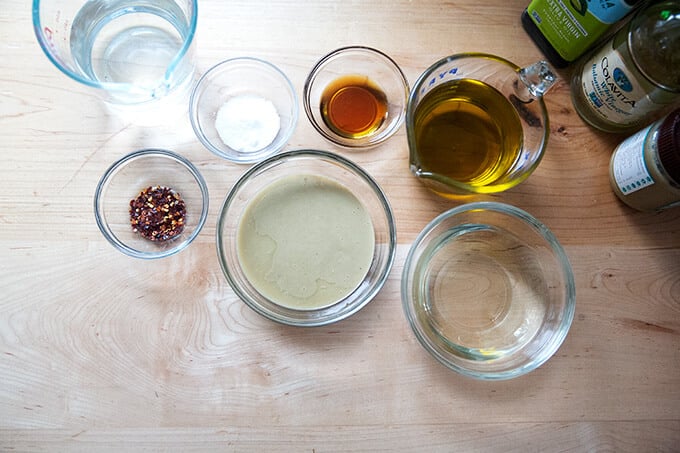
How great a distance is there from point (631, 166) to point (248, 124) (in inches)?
29.0

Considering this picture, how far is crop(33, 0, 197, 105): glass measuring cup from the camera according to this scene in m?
0.99

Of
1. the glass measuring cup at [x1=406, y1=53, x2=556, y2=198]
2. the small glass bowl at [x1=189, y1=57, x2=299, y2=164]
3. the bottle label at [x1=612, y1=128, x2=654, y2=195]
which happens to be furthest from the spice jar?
the small glass bowl at [x1=189, y1=57, x2=299, y2=164]

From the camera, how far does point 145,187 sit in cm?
107

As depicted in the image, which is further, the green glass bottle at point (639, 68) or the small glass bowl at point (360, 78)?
the small glass bowl at point (360, 78)

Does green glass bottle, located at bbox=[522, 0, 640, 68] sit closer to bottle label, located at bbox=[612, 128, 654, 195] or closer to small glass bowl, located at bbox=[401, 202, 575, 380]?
bottle label, located at bbox=[612, 128, 654, 195]

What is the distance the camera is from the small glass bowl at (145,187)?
3.41ft

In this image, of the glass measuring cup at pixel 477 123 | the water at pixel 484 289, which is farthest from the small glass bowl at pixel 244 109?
the water at pixel 484 289

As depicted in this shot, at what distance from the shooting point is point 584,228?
3.46 feet

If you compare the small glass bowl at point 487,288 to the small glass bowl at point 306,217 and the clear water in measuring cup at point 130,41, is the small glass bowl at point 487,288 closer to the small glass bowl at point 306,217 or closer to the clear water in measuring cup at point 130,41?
the small glass bowl at point 306,217

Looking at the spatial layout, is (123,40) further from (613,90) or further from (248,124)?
(613,90)

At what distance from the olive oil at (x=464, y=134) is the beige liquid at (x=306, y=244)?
0.18 meters

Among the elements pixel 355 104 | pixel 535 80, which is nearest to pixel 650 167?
pixel 535 80

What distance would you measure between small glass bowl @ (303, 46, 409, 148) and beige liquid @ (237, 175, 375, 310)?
114mm

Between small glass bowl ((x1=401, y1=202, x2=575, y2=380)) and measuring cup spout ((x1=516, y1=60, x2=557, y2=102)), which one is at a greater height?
measuring cup spout ((x1=516, y1=60, x2=557, y2=102))
